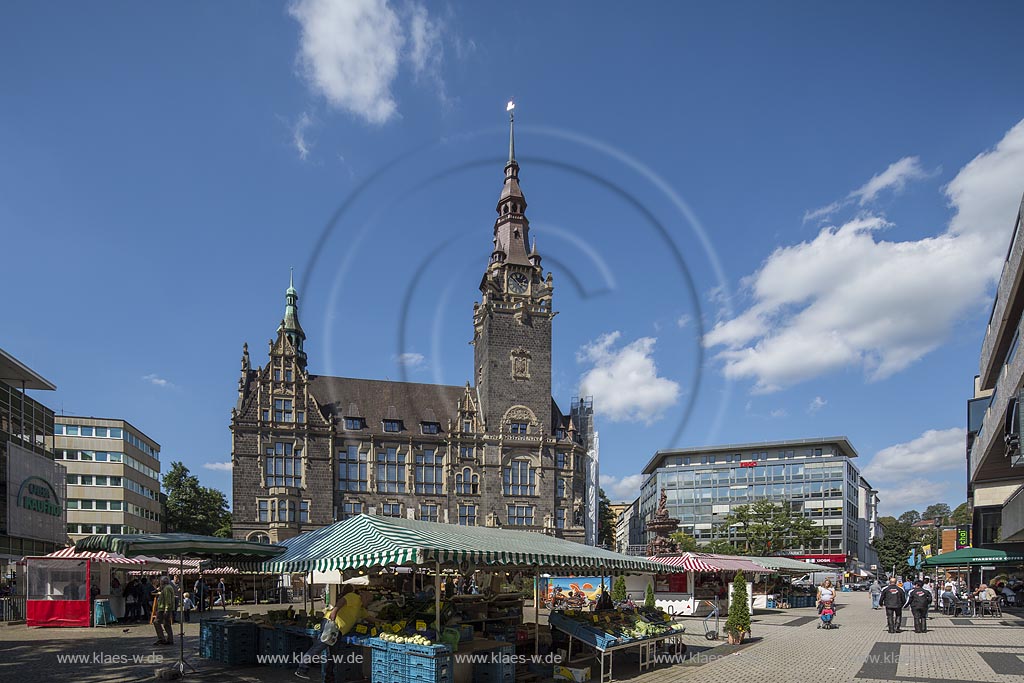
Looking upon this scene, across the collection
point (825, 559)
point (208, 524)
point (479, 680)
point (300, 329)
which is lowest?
point (825, 559)

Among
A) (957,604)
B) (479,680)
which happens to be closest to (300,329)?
(957,604)

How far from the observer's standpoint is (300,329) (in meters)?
83.2

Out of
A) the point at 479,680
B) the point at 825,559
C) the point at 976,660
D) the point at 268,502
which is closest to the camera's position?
the point at 479,680

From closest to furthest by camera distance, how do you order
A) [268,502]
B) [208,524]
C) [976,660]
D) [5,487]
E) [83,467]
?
[976,660], [5,487], [268,502], [83,467], [208,524]

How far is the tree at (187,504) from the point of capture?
78625 millimetres

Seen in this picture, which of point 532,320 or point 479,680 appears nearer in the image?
point 479,680

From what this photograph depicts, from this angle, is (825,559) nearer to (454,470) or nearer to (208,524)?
(454,470)

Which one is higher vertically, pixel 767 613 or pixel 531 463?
pixel 531 463

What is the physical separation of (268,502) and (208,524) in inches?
820

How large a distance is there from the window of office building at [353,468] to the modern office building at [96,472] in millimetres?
20356

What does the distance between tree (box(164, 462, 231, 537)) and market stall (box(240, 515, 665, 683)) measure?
2652 inches

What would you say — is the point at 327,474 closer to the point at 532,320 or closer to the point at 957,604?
the point at 532,320

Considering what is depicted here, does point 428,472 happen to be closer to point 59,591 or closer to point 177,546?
point 59,591

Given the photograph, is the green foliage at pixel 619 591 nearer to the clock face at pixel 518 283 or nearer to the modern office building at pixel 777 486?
the clock face at pixel 518 283
